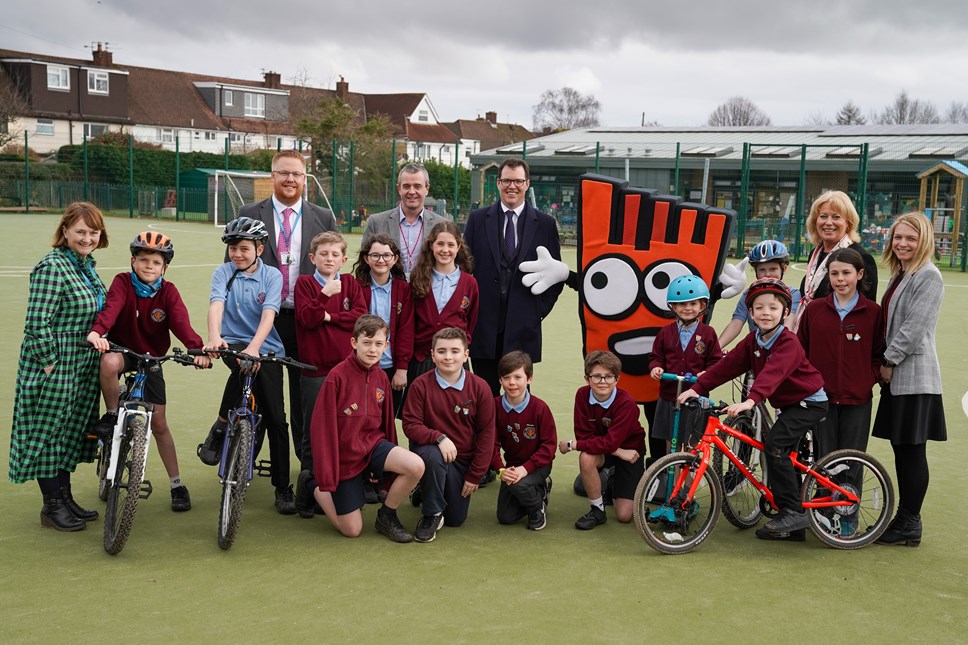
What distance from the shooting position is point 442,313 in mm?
5410

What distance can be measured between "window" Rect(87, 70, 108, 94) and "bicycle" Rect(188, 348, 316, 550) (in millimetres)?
52598

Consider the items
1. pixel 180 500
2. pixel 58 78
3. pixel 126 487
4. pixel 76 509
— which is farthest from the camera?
pixel 58 78

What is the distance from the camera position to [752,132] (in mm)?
39812

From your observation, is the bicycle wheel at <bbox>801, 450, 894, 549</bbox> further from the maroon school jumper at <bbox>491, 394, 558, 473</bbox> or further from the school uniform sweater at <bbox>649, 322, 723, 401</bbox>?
the maroon school jumper at <bbox>491, 394, 558, 473</bbox>

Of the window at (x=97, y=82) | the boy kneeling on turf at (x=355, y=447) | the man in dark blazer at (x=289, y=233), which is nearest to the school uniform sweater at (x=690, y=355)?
the boy kneeling on turf at (x=355, y=447)

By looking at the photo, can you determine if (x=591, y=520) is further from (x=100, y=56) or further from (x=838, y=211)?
(x=100, y=56)

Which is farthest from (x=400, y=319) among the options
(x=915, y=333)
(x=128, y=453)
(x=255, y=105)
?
(x=255, y=105)

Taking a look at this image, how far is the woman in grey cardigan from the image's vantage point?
15.2 feet

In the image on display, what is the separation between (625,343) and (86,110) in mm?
52019

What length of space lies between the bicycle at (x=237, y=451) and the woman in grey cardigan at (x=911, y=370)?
2.85m

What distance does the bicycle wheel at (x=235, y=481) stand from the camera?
4.49 m

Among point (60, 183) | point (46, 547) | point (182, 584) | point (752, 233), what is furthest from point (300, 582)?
point (60, 183)

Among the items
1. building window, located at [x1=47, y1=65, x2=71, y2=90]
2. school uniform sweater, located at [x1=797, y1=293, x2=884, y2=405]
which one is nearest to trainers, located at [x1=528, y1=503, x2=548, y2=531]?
school uniform sweater, located at [x1=797, y1=293, x2=884, y2=405]

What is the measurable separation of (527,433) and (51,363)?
7.86 ft
